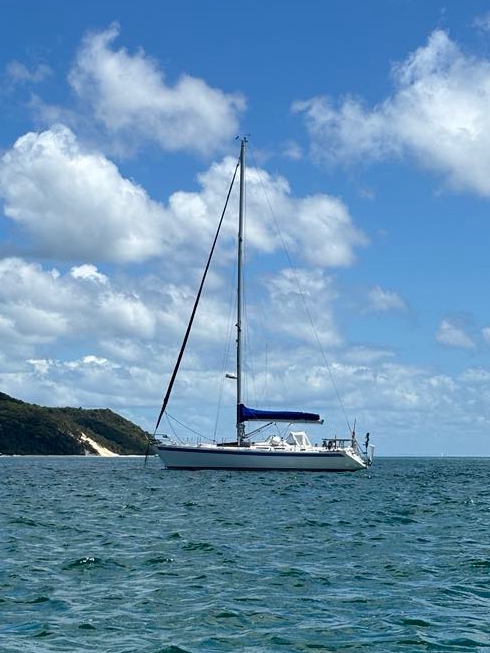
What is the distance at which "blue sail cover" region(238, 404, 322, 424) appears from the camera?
6700cm

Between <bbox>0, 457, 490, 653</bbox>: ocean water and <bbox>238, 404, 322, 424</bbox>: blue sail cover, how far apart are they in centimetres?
2922

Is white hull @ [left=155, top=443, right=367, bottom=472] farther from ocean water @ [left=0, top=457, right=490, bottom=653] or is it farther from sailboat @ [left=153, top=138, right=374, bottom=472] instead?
ocean water @ [left=0, top=457, right=490, bottom=653]

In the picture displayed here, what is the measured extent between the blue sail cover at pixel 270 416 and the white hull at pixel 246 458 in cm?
283

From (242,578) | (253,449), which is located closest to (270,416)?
(253,449)

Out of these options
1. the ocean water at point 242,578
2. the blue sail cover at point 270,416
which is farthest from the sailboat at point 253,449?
the ocean water at point 242,578

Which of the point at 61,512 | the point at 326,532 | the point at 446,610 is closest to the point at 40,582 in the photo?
the point at 446,610

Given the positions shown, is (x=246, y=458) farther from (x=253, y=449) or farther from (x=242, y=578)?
(x=242, y=578)

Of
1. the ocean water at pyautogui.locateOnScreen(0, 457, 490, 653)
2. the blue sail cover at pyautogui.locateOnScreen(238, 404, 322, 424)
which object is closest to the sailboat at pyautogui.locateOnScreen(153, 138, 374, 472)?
the blue sail cover at pyautogui.locateOnScreen(238, 404, 322, 424)

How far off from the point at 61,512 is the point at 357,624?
71.4 ft

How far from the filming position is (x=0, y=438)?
188500 mm

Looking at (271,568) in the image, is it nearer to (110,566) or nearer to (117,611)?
(110,566)

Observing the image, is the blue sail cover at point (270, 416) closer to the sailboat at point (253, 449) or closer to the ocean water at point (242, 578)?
the sailboat at point (253, 449)

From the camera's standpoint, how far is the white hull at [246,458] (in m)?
63.6

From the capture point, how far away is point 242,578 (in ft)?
62.0
